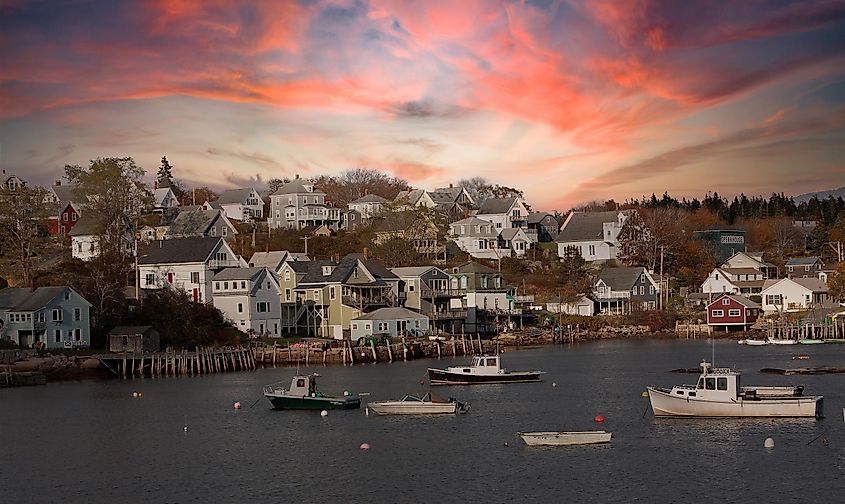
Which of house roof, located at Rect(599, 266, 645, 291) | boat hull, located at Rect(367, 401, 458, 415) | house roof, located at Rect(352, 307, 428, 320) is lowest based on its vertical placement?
boat hull, located at Rect(367, 401, 458, 415)

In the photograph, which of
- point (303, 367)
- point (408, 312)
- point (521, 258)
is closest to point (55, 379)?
point (303, 367)

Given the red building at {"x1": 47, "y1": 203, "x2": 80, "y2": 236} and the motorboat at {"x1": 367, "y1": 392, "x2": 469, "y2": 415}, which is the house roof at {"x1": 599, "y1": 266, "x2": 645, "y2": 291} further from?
the motorboat at {"x1": 367, "y1": 392, "x2": 469, "y2": 415}

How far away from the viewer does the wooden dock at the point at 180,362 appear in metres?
82.1

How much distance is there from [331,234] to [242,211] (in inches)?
763

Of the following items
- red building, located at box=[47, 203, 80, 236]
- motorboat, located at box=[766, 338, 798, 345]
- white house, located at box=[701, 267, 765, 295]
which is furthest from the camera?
red building, located at box=[47, 203, 80, 236]

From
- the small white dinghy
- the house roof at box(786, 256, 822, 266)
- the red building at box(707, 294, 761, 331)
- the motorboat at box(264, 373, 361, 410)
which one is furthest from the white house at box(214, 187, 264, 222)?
the small white dinghy

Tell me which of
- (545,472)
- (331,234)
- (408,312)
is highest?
(331,234)

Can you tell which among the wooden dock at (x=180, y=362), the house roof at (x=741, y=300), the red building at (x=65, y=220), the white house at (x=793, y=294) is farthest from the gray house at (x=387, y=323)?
the red building at (x=65, y=220)

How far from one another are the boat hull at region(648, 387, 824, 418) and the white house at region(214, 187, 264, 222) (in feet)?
370

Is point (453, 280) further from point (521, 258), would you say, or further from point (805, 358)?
point (805, 358)

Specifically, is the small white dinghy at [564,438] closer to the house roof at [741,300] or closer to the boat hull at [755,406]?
the boat hull at [755,406]

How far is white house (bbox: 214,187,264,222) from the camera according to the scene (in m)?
156

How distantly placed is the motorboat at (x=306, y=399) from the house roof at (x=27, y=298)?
33.1 meters

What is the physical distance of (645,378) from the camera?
73.4 meters
